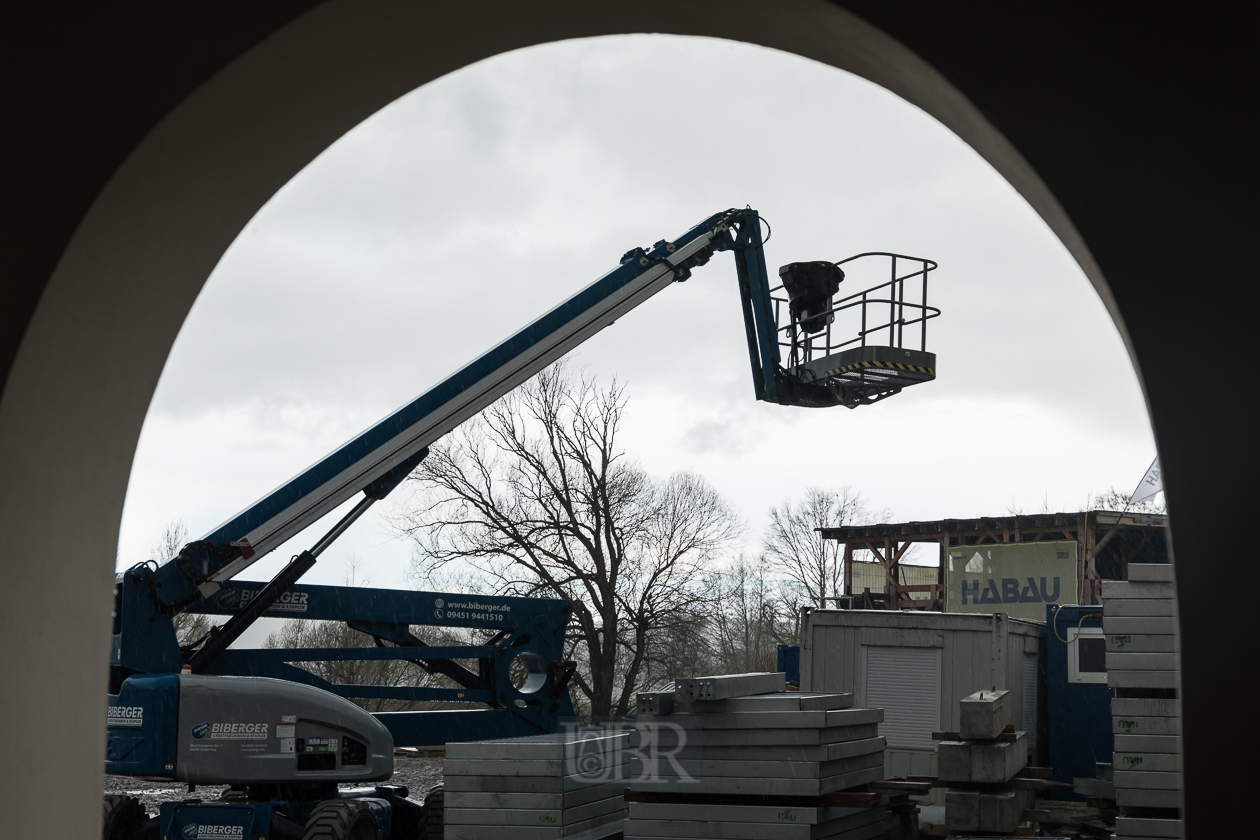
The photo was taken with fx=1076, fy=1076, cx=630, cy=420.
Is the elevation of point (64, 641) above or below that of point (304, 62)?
below

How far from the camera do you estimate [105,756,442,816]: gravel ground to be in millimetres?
17031

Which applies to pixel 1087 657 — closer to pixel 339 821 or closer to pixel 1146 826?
pixel 1146 826

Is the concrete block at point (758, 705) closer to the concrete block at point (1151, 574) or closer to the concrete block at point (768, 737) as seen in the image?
the concrete block at point (768, 737)

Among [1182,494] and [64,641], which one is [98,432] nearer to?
[64,641]

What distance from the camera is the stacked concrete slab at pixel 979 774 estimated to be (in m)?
9.61

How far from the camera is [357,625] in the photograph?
1078cm

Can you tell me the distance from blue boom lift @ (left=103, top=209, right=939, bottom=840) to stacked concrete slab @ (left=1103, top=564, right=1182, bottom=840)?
404 centimetres

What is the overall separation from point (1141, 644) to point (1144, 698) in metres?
0.43

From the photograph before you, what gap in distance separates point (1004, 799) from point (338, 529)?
652 cm

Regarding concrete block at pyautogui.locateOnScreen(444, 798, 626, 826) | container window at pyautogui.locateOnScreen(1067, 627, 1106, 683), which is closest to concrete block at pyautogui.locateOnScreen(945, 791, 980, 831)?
concrete block at pyautogui.locateOnScreen(444, 798, 626, 826)

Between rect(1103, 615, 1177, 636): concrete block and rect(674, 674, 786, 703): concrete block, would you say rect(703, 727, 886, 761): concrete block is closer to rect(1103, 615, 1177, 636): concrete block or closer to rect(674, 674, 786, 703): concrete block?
rect(674, 674, 786, 703): concrete block

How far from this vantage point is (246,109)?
267 centimetres

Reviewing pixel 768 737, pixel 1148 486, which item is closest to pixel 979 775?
pixel 768 737

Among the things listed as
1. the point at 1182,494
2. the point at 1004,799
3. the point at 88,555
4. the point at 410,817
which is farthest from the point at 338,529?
the point at 1182,494
